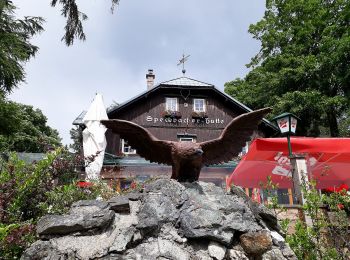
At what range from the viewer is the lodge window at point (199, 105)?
54.2 ft

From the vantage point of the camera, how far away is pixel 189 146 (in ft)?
11.2

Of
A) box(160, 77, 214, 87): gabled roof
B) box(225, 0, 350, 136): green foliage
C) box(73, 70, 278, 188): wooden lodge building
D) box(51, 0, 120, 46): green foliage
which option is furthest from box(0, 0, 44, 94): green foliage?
box(225, 0, 350, 136): green foliage

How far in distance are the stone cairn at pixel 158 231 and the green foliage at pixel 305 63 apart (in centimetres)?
1403

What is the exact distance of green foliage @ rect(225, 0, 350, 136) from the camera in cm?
1612

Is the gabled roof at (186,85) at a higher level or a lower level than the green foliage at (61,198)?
higher

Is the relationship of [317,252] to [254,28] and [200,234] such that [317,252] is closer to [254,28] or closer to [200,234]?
[200,234]

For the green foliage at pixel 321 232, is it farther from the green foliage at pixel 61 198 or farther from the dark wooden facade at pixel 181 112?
the dark wooden facade at pixel 181 112

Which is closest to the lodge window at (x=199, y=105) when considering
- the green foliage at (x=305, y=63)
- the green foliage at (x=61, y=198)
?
the green foliage at (x=305, y=63)

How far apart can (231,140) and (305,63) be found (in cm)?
1482

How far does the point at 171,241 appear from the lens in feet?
9.00

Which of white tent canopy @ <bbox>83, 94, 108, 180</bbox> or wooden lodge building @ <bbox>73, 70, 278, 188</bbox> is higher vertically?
wooden lodge building @ <bbox>73, 70, 278, 188</bbox>

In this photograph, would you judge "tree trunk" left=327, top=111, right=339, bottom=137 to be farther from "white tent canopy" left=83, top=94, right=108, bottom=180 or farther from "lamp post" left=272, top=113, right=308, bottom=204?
"white tent canopy" left=83, top=94, right=108, bottom=180

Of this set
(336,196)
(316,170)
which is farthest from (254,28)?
(336,196)

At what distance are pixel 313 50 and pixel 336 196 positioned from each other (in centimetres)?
1655
